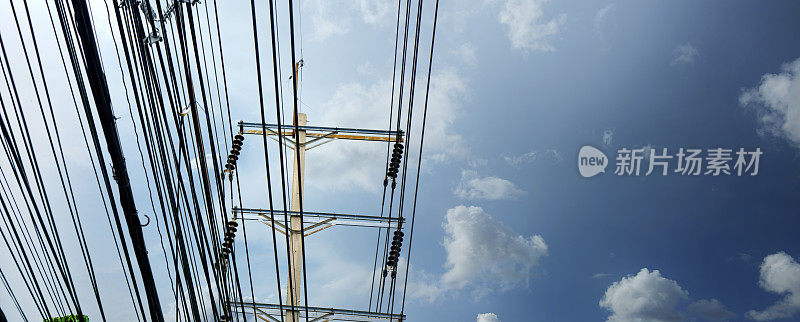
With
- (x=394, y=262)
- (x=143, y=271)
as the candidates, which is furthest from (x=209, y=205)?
(x=394, y=262)

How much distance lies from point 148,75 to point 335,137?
945cm

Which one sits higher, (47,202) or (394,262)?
(394,262)

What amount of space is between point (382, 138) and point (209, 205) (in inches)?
320

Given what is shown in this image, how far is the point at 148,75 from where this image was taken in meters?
3.71

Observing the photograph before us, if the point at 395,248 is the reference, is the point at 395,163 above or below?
above

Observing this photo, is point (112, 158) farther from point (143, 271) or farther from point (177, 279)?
point (177, 279)

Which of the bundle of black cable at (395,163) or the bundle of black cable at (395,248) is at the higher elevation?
the bundle of black cable at (395,163)

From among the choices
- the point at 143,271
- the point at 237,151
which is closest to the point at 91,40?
the point at 143,271

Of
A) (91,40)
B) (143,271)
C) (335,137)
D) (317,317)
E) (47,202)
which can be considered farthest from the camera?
(335,137)

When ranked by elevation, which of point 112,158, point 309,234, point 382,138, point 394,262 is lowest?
point 112,158

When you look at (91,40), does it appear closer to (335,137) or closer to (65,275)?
(65,275)

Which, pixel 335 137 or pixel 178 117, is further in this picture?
pixel 335 137

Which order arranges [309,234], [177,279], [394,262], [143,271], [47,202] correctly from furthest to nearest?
1. [309,234]
2. [394,262]
3. [177,279]
4. [47,202]
5. [143,271]

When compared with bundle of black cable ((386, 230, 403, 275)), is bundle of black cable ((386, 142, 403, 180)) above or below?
above
